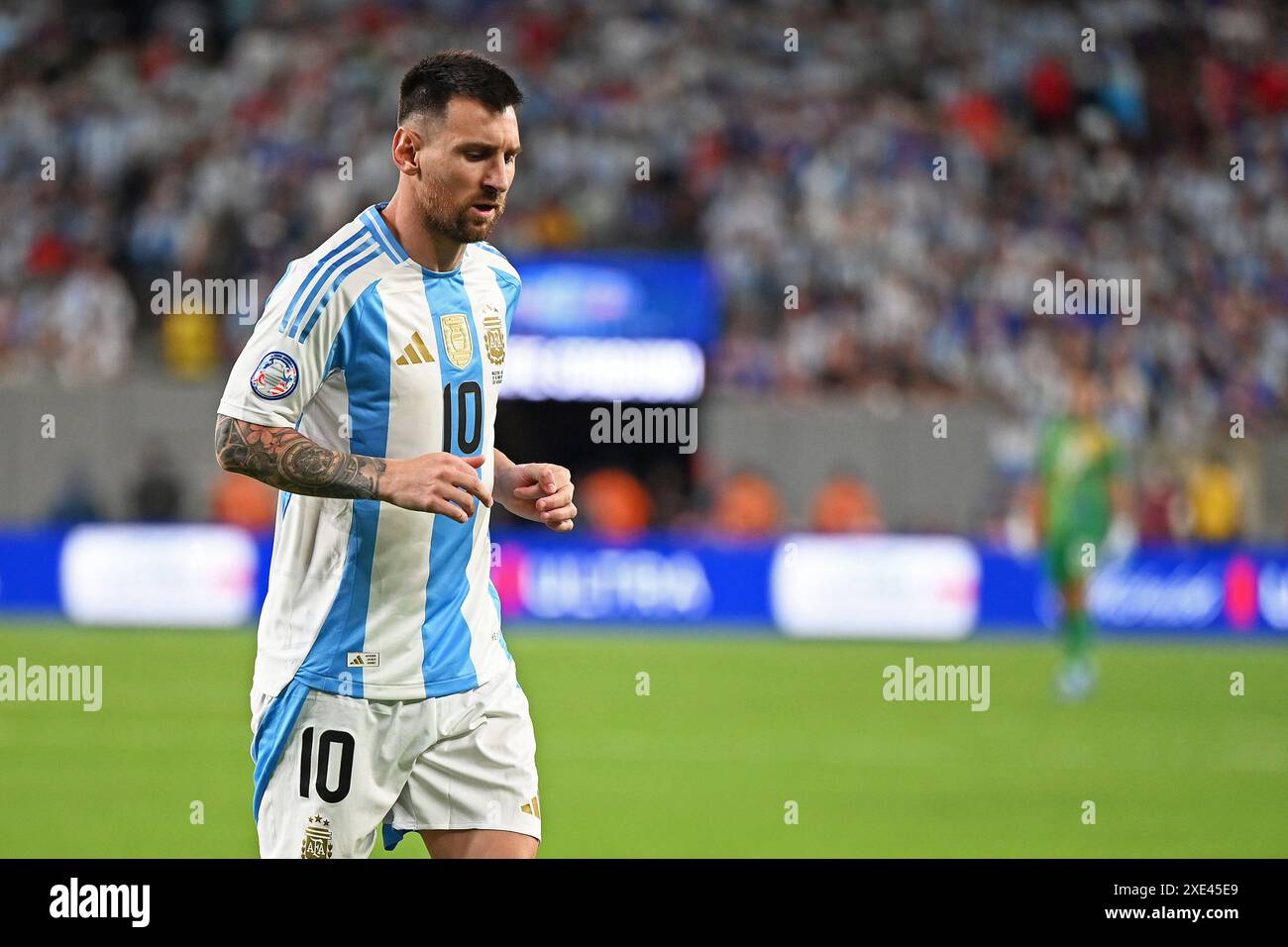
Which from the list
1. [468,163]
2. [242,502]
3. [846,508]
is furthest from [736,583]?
[468,163]

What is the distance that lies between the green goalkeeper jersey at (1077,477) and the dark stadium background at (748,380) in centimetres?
135

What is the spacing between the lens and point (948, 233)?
811 inches

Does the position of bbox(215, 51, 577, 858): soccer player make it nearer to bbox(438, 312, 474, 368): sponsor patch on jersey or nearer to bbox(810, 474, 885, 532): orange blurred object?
bbox(438, 312, 474, 368): sponsor patch on jersey

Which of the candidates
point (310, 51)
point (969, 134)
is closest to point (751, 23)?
point (969, 134)

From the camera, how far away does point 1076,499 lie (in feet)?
40.7

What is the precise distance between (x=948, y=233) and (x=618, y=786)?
12.4m

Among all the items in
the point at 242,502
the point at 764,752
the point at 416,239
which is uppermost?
the point at 242,502

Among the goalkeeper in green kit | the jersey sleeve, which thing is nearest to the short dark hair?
the jersey sleeve

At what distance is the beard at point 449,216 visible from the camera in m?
4.06

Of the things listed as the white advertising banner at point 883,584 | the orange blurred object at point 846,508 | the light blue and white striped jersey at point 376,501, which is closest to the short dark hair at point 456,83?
the light blue and white striped jersey at point 376,501

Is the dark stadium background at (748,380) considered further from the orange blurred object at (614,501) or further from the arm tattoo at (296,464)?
the arm tattoo at (296,464)

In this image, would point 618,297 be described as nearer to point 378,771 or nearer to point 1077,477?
point 1077,477

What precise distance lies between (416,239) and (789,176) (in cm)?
1734

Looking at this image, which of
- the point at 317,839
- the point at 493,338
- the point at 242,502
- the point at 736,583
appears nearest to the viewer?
the point at 317,839
